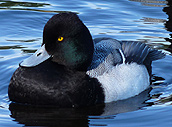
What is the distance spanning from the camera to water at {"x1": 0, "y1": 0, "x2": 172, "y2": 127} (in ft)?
22.3

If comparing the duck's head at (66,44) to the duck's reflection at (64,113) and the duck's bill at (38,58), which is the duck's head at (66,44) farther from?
the duck's reflection at (64,113)

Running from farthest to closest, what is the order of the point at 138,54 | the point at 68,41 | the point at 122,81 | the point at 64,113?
1. the point at 138,54
2. the point at 122,81
3. the point at 68,41
4. the point at 64,113

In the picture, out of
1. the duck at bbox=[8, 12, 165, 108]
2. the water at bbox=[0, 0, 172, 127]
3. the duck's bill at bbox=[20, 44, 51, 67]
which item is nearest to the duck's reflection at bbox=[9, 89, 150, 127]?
the water at bbox=[0, 0, 172, 127]

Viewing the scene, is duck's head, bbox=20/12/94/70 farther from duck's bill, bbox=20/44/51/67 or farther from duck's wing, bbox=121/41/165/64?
duck's wing, bbox=121/41/165/64

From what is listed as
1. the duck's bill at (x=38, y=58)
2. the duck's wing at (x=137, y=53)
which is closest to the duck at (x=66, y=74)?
the duck's bill at (x=38, y=58)

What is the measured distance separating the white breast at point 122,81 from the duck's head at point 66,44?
36 cm

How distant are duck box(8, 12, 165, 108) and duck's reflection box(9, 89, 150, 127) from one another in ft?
0.33

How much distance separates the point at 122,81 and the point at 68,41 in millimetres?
1206

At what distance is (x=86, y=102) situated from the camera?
7.25m

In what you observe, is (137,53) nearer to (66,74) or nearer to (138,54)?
(138,54)

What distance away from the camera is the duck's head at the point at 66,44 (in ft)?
22.7

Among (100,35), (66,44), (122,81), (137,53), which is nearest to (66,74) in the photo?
(66,44)

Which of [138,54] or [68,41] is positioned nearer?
[68,41]

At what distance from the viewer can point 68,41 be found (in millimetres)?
7105
